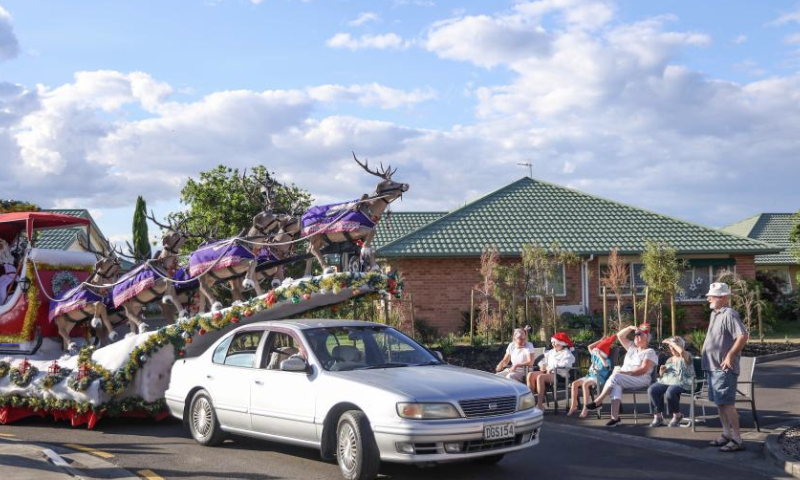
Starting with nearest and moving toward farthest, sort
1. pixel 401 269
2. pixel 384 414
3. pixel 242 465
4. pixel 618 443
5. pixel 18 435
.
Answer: pixel 384 414 → pixel 242 465 → pixel 618 443 → pixel 18 435 → pixel 401 269

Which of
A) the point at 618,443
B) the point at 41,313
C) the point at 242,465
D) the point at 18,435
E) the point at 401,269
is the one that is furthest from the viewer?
the point at 401,269

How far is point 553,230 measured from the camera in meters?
26.7

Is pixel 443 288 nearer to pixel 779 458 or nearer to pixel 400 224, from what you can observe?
pixel 400 224

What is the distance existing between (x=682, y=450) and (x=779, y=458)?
118 cm

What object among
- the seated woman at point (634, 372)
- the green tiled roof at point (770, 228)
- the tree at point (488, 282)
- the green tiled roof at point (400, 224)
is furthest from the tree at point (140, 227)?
the seated woman at point (634, 372)

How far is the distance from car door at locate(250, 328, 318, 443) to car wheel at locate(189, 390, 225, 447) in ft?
2.82

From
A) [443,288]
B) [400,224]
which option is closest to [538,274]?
[443,288]

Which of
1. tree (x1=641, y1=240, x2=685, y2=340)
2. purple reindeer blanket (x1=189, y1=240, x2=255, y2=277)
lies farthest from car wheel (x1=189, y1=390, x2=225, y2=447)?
tree (x1=641, y1=240, x2=685, y2=340)

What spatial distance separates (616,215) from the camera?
28109 millimetres

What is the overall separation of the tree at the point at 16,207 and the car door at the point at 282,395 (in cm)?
706

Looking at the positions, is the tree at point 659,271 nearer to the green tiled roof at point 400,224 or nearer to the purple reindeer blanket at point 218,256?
the purple reindeer blanket at point 218,256

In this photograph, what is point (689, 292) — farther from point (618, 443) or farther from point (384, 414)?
point (384, 414)

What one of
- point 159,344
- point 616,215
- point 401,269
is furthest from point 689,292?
point 159,344

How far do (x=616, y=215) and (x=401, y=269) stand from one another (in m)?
8.27
